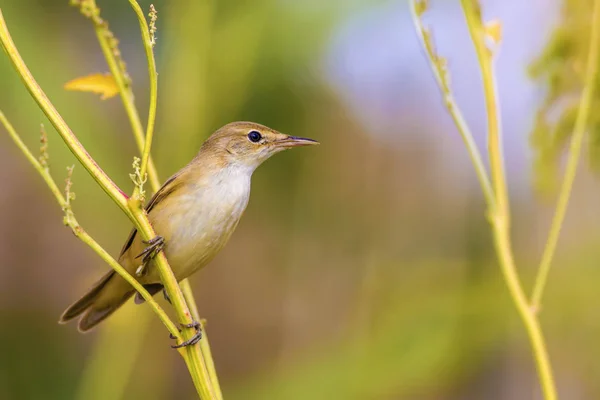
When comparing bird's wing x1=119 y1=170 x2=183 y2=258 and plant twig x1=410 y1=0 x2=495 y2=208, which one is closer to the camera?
plant twig x1=410 y1=0 x2=495 y2=208

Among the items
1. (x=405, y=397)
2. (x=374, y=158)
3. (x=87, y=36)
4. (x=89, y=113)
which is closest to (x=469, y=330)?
(x=405, y=397)

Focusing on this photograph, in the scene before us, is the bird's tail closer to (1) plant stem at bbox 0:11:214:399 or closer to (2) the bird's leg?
(2) the bird's leg

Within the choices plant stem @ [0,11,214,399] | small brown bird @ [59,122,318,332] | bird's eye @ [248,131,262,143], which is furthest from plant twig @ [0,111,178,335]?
bird's eye @ [248,131,262,143]

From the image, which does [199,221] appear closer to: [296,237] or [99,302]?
[99,302]

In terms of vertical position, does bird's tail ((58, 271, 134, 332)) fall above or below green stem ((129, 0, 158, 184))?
below

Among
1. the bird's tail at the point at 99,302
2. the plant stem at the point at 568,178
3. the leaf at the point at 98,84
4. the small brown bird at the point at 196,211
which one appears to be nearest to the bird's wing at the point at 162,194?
the small brown bird at the point at 196,211

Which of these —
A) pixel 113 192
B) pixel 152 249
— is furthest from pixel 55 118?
pixel 152 249

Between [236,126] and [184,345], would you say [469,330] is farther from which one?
[184,345]

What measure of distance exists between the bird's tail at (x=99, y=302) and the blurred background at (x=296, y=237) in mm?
431

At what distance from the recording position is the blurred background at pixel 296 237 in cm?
178

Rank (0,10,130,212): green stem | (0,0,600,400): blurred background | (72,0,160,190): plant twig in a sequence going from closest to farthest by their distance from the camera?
(0,10,130,212): green stem
(72,0,160,190): plant twig
(0,0,600,400): blurred background

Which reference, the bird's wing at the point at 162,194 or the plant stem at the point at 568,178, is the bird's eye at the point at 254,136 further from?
the plant stem at the point at 568,178

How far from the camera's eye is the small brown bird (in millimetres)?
935

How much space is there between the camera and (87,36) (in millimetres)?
2041
